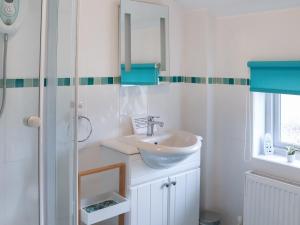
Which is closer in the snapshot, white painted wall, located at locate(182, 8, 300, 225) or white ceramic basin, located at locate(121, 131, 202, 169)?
white ceramic basin, located at locate(121, 131, 202, 169)

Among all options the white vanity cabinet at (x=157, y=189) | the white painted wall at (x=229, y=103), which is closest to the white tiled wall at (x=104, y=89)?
the white vanity cabinet at (x=157, y=189)

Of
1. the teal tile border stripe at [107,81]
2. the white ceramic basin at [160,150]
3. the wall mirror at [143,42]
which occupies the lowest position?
the white ceramic basin at [160,150]

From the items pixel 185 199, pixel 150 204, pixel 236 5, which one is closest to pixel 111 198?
pixel 150 204

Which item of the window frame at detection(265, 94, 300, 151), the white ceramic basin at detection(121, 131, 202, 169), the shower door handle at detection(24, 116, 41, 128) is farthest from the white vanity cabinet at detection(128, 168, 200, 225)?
the shower door handle at detection(24, 116, 41, 128)

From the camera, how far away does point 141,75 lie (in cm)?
258

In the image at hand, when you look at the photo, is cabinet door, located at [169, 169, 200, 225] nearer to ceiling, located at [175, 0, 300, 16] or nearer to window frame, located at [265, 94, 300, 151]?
window frame, located at [265, 94, 300, 151]

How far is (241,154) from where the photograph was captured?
8.69ft

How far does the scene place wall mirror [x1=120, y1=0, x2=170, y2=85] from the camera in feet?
8.13

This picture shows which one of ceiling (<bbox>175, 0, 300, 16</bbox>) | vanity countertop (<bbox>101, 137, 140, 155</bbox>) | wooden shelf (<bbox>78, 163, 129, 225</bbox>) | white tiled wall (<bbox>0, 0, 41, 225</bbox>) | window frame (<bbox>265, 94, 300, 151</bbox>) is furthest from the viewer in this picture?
window frame (<bbox>265, 94, 300, 151</bbox>)

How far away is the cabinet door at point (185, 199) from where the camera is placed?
2430 mm

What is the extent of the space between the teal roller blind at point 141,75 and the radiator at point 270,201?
37.3 inches

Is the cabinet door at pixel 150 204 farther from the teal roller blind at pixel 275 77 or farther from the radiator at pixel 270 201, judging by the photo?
the teal roller blind at pixel 275 77

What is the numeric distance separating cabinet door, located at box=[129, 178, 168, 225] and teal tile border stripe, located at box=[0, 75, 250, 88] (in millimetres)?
735

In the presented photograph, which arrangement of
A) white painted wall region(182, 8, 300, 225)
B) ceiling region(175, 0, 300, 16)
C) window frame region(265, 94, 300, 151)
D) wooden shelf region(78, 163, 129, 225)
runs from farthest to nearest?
1. window frame region(265, 94, 300, 151)
2. white painted wall region(182, 8, 300, 225)
3. ceiling region(175, 0, 300, 16)
4. wooden shelf region(78, 163, 129, 225)
